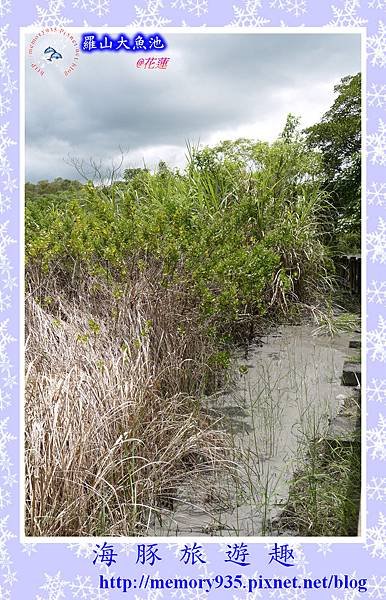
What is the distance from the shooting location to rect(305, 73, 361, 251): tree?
665 cm

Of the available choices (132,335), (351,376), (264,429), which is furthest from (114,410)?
(351,376)

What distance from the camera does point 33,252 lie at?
3824 millimetres

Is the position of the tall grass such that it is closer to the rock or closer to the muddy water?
the muddy water

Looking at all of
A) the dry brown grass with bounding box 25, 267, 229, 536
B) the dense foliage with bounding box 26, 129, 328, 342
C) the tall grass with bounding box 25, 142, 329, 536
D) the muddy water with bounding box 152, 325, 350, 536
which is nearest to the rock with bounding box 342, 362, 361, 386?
the muddy water with bounding box 152, 325, 350, 536

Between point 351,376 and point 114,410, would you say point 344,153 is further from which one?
point 114,410

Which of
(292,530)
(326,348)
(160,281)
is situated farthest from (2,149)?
(326,348)

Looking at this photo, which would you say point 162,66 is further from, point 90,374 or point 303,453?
point 303,453

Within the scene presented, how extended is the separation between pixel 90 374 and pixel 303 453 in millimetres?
1134

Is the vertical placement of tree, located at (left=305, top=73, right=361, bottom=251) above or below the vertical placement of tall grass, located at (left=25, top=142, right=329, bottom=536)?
above

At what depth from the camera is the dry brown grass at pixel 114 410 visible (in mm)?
2172

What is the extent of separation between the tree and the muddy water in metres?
2.06

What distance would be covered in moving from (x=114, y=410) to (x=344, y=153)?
5711 millimetres

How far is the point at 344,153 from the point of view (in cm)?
720

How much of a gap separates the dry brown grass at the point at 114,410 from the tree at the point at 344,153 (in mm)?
3639
